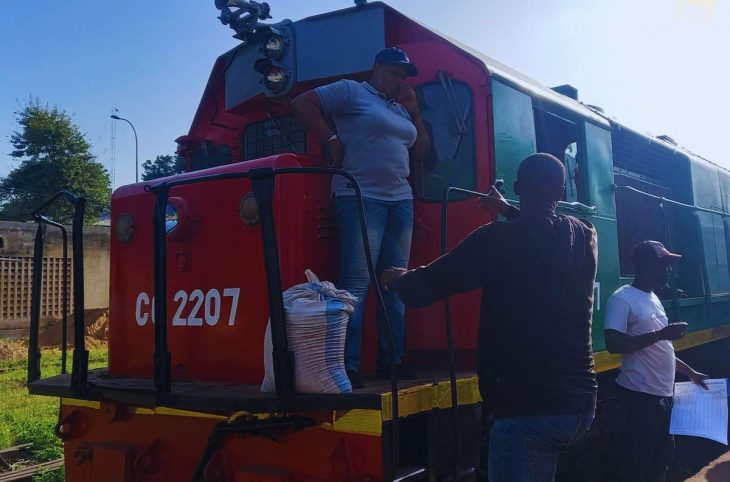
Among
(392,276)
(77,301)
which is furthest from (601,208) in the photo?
(77,301)

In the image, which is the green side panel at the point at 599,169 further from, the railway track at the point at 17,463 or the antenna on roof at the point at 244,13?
the railway track at the point at 17,463

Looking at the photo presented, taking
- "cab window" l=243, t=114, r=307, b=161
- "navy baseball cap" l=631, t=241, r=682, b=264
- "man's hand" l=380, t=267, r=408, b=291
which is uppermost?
"cab window" l=243, t=114, r=307, b=161

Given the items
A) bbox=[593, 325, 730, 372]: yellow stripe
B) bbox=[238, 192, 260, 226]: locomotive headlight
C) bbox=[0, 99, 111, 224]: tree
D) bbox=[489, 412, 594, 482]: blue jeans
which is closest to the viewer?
bbox=[489, 412, 594, 482]: blue jeans

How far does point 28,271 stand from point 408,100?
13.8 metres

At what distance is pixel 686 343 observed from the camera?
229 inches

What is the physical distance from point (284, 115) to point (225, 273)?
138cm

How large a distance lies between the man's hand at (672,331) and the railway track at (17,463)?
4801 millimetres

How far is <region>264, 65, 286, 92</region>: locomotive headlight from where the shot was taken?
12.9 feet

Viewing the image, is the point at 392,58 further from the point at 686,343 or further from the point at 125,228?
the point at 686,343

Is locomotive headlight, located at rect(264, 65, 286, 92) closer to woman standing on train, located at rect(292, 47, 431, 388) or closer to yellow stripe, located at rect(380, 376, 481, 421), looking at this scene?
woman standing on train, located at rect(292, 47, 431, 388)

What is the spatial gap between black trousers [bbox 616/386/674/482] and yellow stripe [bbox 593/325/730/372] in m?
0.27

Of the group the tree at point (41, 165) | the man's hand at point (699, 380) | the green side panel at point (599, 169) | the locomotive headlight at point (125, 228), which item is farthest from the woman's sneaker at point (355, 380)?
the tree at point (41, 165)

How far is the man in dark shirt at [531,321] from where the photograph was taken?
7.64 feet

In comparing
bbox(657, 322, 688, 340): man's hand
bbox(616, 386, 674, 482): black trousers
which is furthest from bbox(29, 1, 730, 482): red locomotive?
bbox(657, 322, 688, 340): man's hand
